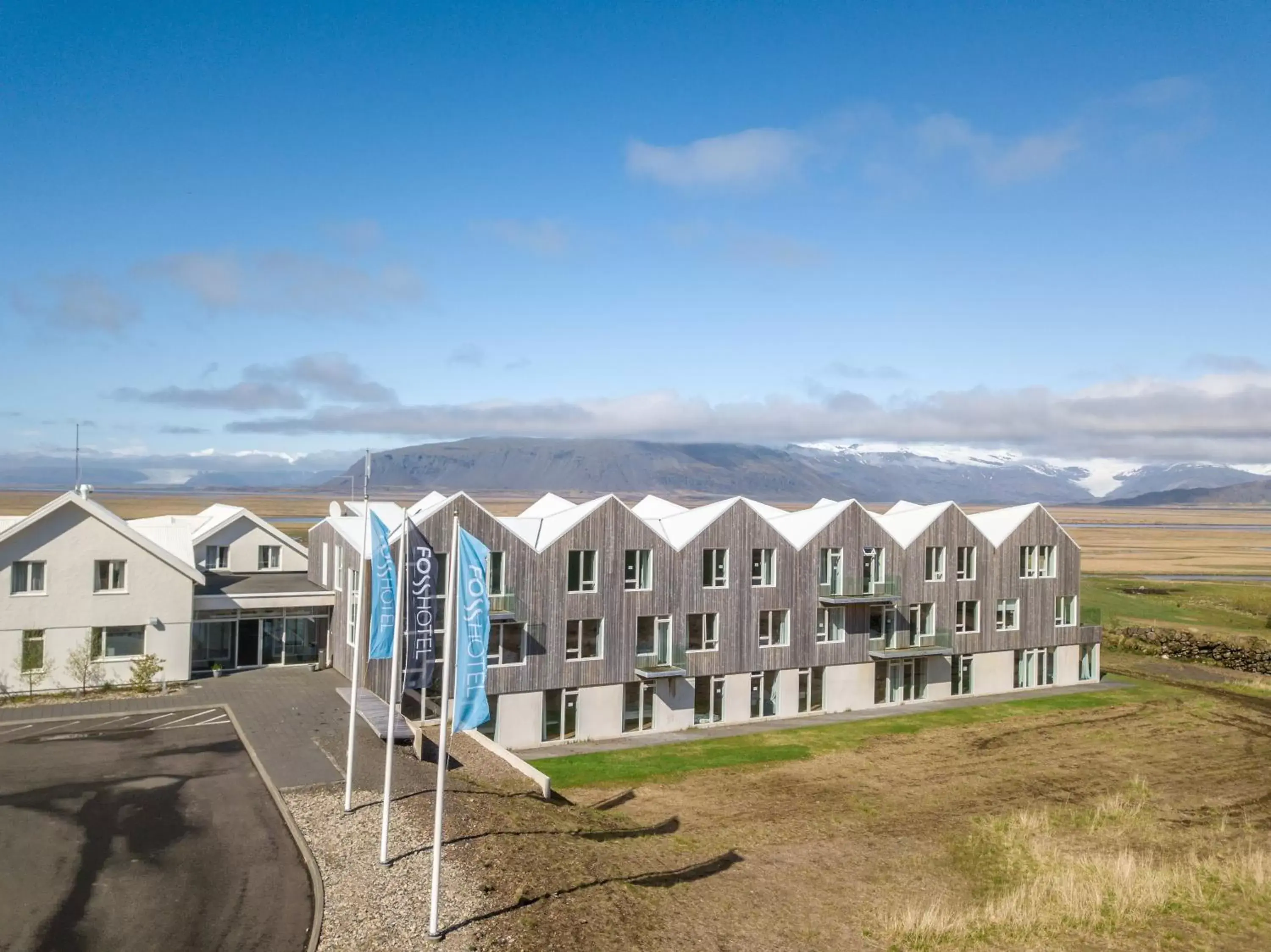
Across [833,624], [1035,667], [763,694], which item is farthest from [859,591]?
[1035,667]

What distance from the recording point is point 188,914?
57.3 feet

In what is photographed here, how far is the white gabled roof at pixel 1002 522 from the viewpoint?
1941 inches

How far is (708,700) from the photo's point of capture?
41.4m

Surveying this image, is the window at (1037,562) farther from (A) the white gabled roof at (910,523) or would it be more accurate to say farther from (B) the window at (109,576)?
(B) the window at (109,576)

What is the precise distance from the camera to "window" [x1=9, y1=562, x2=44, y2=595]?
3738cm

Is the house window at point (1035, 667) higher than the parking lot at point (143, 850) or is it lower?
lower

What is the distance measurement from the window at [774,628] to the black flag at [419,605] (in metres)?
24.1

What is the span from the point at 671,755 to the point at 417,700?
10.6 m

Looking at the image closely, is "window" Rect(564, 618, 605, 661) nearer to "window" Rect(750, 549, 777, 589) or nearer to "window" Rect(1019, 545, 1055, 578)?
"window" Rect(750, 549, 777, 589)

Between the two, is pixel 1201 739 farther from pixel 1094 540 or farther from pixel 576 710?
pixel 1094 540

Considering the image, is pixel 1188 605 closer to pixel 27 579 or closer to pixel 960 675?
pixel 960 675

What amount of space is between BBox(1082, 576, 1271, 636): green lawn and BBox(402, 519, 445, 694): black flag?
54.9 meters

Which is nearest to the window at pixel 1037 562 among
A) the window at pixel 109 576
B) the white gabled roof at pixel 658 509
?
the white gabled roof at pixel 658 509

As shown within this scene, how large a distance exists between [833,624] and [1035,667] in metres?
14.3
